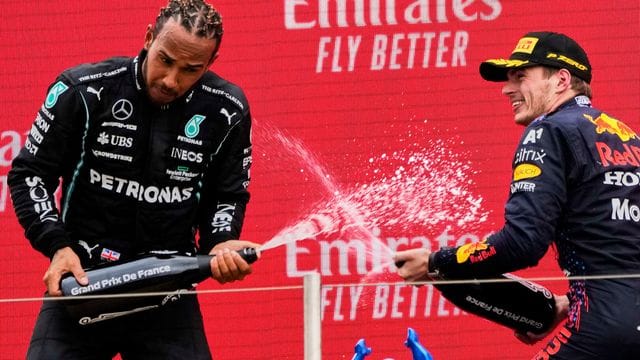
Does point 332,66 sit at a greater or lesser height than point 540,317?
greater

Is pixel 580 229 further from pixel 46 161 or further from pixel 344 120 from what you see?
pixel 344 120

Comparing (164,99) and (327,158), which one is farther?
(327,158)

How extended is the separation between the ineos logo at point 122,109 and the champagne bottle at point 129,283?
357 mm

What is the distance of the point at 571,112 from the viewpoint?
325cm

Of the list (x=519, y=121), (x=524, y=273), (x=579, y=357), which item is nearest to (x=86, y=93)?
(x=519, y=121)

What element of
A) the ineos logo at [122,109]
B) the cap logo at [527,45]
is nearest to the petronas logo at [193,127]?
the ineos logo at [122,109]

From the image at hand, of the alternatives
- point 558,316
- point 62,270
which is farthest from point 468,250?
point 62,270

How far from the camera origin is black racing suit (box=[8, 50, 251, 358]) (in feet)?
10.6

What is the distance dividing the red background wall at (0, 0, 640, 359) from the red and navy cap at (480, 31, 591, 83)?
1.32 metres

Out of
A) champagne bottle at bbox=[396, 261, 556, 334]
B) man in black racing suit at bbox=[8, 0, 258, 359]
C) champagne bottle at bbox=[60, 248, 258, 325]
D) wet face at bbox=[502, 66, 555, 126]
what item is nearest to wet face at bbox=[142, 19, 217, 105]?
man in black racing suit at bbox=[8, 0, 258, 359]

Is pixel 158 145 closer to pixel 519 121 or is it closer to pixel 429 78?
pixel 519 121

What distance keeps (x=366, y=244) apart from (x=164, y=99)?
5.71 feet

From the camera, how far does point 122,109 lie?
3.27 m

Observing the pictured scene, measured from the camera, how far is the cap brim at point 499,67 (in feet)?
11.1
